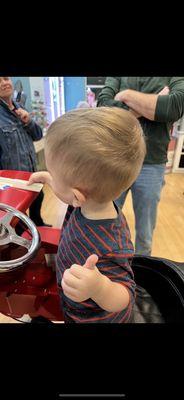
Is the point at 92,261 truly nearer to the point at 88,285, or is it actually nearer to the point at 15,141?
the point at 88,285

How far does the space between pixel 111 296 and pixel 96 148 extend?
10.3 inches

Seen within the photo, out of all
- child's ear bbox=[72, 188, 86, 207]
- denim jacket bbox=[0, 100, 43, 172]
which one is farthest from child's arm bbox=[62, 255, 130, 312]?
denim jacket bbox=[0, 100, 43, 172]

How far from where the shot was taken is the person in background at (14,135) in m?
1.30

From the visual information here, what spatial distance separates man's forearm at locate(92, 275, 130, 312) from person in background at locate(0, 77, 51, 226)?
1061 mm

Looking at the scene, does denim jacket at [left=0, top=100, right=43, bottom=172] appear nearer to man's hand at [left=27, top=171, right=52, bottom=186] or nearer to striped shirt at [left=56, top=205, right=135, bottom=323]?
man's hand at [left=27, top=171, right=52, bottom=186]

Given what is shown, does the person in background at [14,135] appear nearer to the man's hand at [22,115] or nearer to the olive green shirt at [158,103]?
the man's hand at [22,115]

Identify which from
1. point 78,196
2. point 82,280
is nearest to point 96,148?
point 78,196

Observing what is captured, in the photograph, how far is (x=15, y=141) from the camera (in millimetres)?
1363

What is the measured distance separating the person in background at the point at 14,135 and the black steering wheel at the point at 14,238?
0.68 metres
